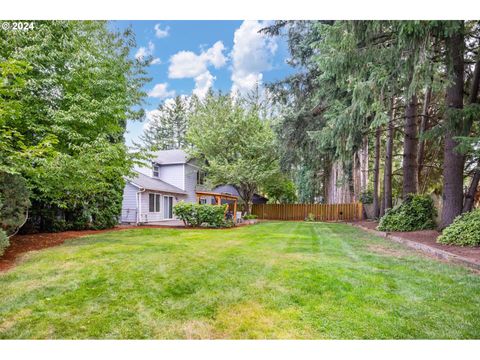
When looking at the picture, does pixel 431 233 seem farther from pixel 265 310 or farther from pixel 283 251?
pixel 265 310

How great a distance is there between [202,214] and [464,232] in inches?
287

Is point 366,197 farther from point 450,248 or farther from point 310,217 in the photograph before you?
point 450,248

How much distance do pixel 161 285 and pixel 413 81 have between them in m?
4.46

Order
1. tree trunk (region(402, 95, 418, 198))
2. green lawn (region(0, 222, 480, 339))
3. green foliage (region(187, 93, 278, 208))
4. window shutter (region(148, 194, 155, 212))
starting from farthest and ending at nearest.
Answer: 1. green foliage (region(187, 93, 278, 208))
2. window shutter (region(148, 194, 155, 212))
3. tree trunk (region(402, 95, 418, 198))
4. green lawn (region(0, 222, 480, 339))

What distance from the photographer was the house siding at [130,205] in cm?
1182

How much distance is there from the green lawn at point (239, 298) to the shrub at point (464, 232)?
44.3 inches

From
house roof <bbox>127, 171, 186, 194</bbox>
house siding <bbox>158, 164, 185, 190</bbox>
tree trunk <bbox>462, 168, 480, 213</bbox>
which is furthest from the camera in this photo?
house siding <bbox>158, 164, 185, 190</bbox>

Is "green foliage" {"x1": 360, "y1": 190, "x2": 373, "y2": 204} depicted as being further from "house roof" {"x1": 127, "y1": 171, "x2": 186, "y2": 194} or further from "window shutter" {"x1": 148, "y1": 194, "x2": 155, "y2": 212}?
"window shutter" {"x1": 148, "y1": 194, "x2": 155, "y2": 212}

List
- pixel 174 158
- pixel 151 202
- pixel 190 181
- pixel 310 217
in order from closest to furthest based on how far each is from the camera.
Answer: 1. pixel 151 202
2. pixel 174 158
3. pixel 310 217
4. pixel 190 181

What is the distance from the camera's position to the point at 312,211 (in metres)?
15.3

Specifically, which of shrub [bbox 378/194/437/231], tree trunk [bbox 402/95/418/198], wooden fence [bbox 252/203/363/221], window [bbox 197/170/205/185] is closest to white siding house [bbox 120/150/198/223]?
window [bbox 197/170/205/185]

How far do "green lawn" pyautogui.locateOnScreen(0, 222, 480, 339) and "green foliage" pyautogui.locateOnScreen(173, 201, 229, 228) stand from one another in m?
5.92

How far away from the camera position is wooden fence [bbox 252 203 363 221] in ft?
46.4

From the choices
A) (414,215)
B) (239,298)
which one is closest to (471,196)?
(414,215)
